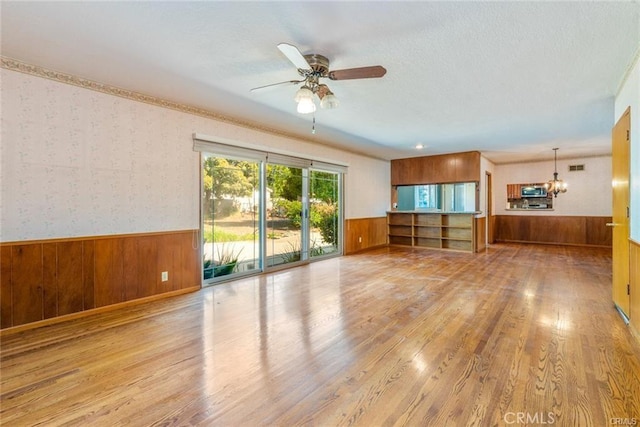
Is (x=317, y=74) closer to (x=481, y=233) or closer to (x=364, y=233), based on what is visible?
(x=364, y=233)

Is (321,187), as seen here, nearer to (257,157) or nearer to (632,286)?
(257,157)

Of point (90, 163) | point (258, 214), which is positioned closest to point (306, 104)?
point (90, 163)

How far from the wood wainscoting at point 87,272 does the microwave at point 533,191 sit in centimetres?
933

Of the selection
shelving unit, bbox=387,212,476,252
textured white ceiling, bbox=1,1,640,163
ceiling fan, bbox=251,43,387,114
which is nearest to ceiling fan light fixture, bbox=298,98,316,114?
ceiling fan, bbox=251,43,387,114

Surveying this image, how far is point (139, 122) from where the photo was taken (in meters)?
3.62

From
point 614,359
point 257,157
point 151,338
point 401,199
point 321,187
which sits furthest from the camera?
point 401,199

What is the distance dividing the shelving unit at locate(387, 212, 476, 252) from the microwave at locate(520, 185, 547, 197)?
315 cm

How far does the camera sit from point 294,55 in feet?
7.35

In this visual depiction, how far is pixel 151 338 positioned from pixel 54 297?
1294mm

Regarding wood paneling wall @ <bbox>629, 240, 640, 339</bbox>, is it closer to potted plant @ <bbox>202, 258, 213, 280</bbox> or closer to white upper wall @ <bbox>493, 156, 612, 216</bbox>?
potted plant @ <bbox>202, 258, 213, 280</bbox>

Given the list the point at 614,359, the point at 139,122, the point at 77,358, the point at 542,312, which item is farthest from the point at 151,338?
the point at 542,312

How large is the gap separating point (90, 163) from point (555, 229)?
35.5 feet

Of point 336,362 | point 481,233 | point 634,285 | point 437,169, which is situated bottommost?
point 336,362

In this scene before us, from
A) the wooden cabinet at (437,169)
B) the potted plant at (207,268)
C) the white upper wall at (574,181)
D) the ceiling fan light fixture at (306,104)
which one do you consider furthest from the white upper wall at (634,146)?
the white upper wall at (574,181)
